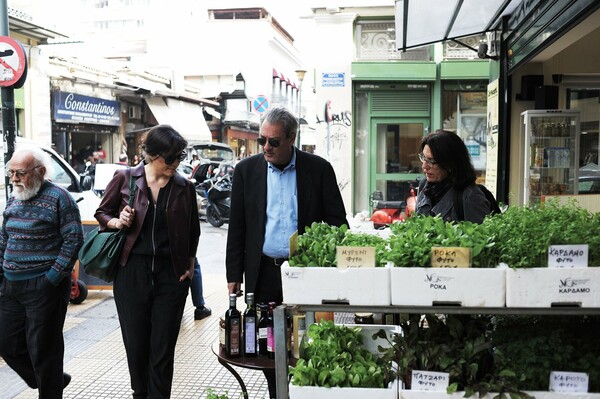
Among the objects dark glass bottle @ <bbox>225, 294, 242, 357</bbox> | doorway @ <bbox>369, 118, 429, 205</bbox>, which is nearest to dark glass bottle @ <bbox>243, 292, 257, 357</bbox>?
dark glass bottle @ <bbox>225, 294, 242, 357</bbox>

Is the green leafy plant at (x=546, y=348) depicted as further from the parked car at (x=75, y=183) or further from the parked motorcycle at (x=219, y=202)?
the parked motorcycle at (x=219, y=202)

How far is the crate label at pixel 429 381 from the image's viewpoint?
236cm

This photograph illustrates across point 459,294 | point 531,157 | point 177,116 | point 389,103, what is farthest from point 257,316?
point 177,116

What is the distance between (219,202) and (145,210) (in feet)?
37.0

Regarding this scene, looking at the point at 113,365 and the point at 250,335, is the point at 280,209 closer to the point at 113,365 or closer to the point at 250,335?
the point at 250,335

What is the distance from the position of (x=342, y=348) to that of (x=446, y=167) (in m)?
1.44

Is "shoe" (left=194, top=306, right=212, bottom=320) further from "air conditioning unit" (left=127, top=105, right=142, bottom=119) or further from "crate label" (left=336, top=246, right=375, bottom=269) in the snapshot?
"air conditioning unit" (left=127, top=105, right=142, bottom=119)

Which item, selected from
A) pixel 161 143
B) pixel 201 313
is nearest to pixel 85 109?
pixel 201 313

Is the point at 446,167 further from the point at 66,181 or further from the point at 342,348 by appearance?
the point at 66,181

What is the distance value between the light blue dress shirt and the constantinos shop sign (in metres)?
18.1

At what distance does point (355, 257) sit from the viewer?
91.9 inches

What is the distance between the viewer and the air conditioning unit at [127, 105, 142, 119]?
25.7 meters

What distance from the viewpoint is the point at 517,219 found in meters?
2.48

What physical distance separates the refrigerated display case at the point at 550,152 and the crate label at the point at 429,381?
5.36 metres
